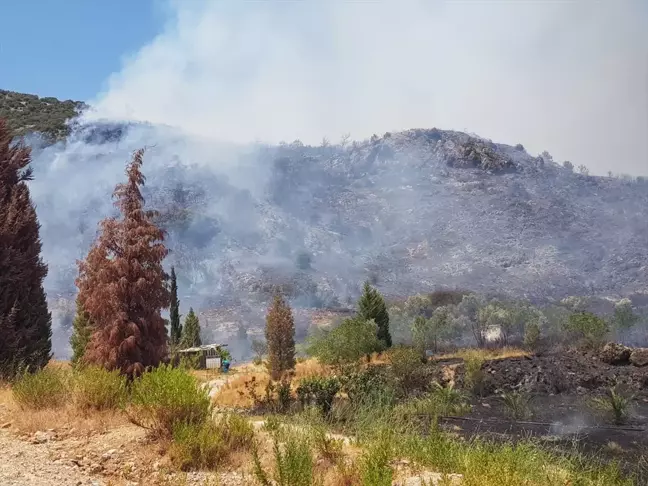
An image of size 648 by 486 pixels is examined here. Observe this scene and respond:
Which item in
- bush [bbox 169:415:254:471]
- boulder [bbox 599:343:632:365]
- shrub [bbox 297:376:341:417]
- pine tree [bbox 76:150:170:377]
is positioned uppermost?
pine tree [bbox 76:150:170:377]

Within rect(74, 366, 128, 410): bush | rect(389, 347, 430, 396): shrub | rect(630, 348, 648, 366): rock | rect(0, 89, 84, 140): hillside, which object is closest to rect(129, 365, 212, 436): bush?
rect(74, 366, 128, 410): bush

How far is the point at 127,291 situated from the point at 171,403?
14.6 feet

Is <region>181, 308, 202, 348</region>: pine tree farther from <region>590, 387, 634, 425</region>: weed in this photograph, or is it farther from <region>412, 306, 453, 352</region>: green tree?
<region>590, 387, 634, 425</region>: weed

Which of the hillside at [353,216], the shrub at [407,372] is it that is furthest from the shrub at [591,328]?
the hillside at [353,216]

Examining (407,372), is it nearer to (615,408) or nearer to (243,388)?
(243,388)

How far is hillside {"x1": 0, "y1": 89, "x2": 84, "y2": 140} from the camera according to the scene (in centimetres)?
9006

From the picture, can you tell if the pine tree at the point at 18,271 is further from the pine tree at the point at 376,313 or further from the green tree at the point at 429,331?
the green tree at the point at 429,331

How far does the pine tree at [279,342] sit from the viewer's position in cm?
2177

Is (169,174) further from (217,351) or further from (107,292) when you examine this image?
(107,292)

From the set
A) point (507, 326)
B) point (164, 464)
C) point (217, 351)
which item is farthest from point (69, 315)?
point (164, 464)

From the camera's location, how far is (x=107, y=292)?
30.8 ft

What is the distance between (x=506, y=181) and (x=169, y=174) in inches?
3072

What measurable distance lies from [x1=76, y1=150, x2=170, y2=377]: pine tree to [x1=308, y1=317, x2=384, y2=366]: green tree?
41.0 ft

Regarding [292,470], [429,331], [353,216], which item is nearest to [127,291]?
[292,470]
